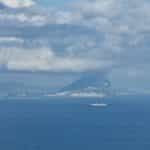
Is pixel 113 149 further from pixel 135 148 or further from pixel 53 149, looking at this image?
pixel 53 149

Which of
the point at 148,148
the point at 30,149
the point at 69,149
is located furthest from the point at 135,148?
the point at 30,149

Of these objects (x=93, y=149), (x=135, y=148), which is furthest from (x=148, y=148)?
(x=93, y=149)

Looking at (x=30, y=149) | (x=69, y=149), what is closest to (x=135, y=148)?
(x=69, y=149)

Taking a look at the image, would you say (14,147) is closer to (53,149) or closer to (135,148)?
(53,149)

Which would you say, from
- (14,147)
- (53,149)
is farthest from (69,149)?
(14,147)

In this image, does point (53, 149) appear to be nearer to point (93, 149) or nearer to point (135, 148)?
point (93, 149)

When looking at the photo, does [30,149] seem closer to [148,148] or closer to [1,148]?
[1,148]
